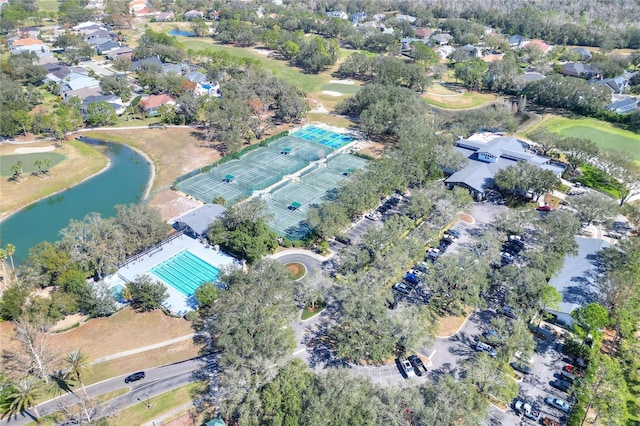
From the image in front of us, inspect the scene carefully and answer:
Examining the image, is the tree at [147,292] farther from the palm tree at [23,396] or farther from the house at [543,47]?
the house at [543,47]

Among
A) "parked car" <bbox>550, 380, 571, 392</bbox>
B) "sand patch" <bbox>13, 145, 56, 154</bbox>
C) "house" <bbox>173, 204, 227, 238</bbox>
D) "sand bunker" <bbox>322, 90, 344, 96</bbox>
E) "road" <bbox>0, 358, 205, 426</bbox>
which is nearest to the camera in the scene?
"road" <bbox>0, 358, 205, 426</bbox>

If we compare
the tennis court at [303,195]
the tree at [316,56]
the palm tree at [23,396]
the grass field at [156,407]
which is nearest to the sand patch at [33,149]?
the tennis court at [303,195]

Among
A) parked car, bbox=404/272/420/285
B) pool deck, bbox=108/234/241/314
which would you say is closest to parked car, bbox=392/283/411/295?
parked car, bbox=404/272/420/285

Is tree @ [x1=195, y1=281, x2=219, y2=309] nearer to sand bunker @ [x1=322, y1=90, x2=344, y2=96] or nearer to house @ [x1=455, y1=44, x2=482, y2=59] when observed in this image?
sand bunker @ [x1=322, y1=90, x2=344, y2=96]

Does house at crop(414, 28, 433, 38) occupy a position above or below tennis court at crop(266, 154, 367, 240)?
above

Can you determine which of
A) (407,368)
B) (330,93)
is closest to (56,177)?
(407,368)

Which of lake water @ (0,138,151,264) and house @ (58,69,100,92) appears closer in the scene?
lake water @ (0,138,151,264)

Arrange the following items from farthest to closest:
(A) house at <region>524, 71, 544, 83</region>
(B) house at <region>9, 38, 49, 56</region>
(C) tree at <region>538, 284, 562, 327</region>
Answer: (B) house at <region>9, 38, 49, 56</region> < (A) house at <region>524, 71, 544, 83</region> < (C) tree at <region>538, 284, 562, 327</region>
